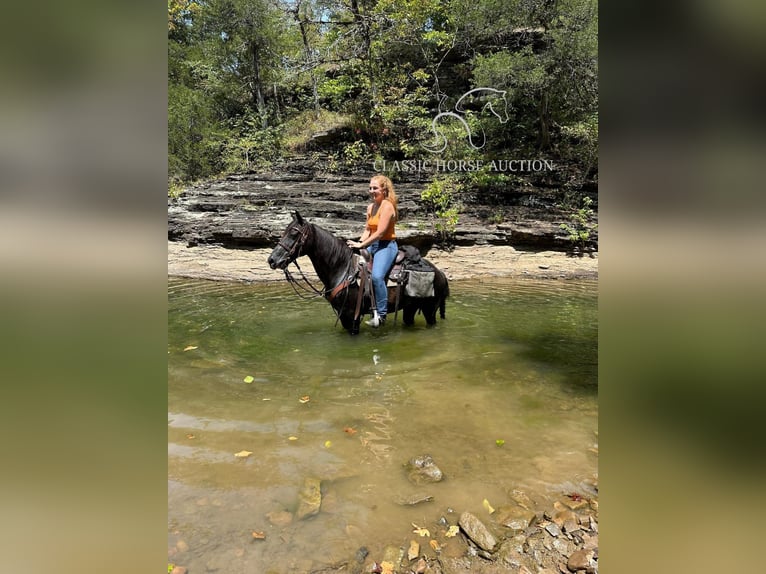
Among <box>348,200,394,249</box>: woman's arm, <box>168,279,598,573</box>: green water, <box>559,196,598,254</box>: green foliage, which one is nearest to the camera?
<box>168,279,598,573</box>: green water

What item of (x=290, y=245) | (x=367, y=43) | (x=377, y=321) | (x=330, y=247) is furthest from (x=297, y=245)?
(x=367, y=43)

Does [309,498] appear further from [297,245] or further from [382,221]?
[382,221]

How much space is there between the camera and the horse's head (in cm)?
584

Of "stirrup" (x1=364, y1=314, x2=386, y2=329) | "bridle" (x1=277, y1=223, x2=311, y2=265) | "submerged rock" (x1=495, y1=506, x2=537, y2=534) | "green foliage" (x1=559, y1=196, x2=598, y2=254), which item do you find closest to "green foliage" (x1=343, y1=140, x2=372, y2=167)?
"green foliage" (x1=559, y1=196, x2=598, y2=254)

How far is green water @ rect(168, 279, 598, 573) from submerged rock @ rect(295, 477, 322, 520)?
0.14 feet

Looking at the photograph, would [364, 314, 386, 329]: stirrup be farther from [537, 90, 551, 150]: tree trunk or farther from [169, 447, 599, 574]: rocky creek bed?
[537, 90, 551, 150]: tree trunk

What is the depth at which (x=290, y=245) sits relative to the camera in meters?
5.96

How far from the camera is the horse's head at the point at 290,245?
19.1 ft

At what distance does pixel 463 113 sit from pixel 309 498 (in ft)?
59.1
